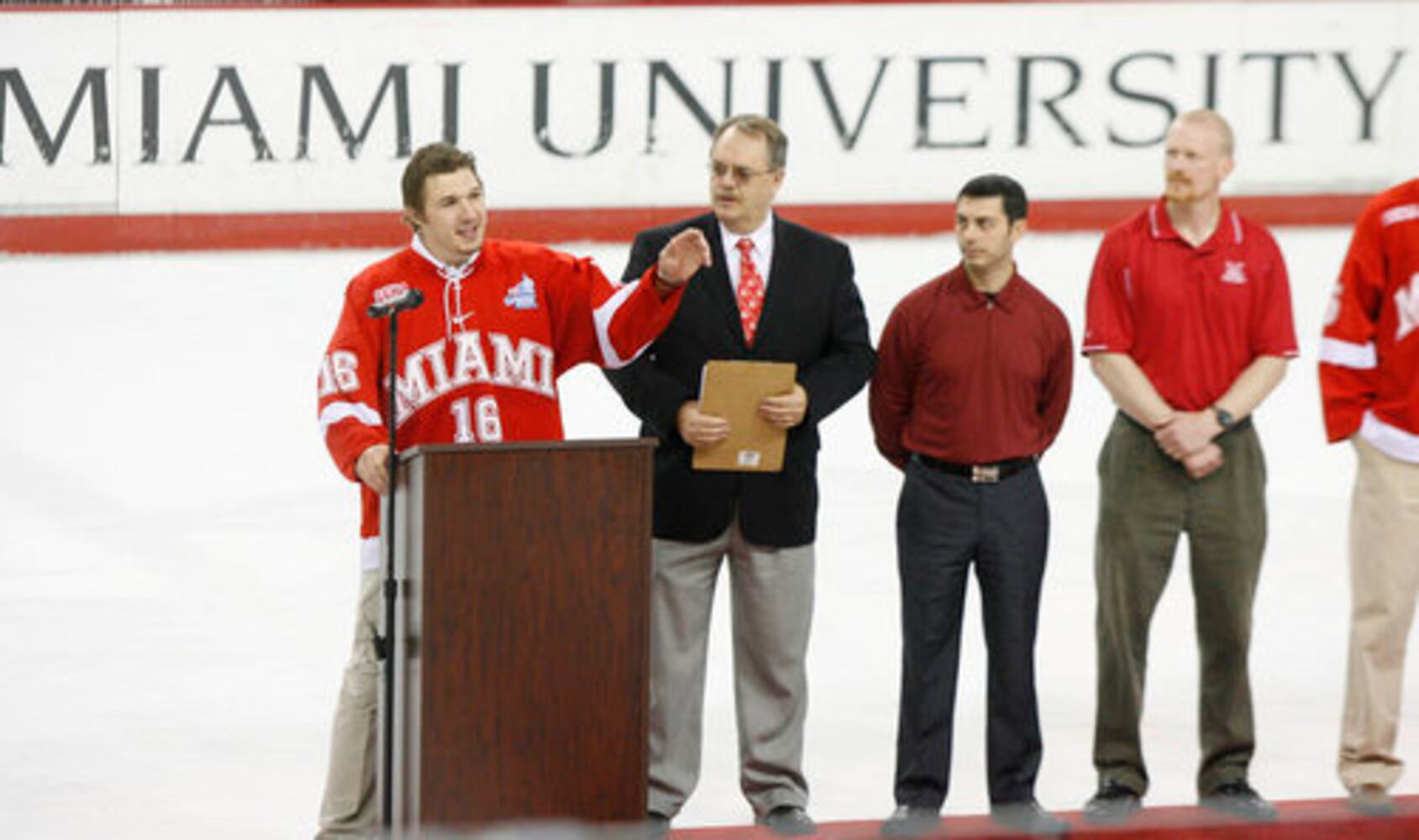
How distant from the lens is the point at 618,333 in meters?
3.92

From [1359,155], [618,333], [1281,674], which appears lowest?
[1281,674]

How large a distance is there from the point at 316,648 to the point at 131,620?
47 centimetres

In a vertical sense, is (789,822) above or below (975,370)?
below

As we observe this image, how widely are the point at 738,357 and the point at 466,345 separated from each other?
471mm

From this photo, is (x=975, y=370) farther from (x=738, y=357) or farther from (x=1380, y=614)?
(x=1380, y=614)

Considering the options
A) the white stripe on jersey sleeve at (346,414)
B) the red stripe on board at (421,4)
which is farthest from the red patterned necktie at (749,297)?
the red stripe on board at (421,4)

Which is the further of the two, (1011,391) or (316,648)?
(316,648)

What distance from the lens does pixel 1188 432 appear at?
3.97m

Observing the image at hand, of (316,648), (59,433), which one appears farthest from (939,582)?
(59,433)

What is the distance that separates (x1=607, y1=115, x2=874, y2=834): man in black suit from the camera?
403 centimetres

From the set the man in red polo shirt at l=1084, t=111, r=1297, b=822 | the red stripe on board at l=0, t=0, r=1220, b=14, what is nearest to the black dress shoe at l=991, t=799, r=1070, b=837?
the man in red polo shirt at l=1084, t=111, r=1297, b=822

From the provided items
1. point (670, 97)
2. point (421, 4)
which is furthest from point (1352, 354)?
point (421, 4)

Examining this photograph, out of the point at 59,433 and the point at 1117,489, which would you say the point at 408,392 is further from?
the point at 59,433

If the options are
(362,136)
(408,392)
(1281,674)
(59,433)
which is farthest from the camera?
(362,136)
